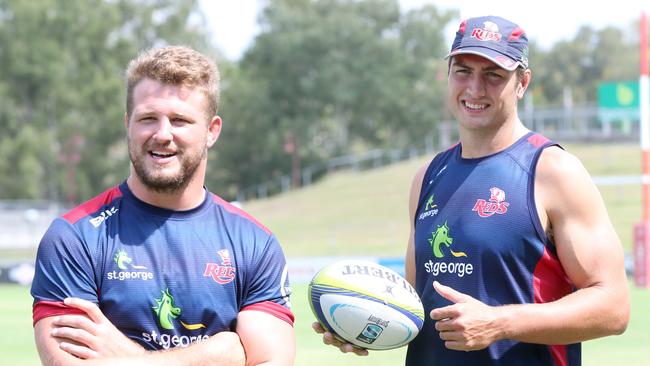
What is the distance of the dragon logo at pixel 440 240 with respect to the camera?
3988 millimetres

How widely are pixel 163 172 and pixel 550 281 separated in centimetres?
155

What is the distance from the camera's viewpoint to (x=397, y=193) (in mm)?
41375

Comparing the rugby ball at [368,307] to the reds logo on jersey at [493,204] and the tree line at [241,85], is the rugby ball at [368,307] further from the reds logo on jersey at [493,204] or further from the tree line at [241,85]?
the tree line at [241,85]

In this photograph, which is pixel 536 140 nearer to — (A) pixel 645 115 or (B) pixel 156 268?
(B) pixel 156 268

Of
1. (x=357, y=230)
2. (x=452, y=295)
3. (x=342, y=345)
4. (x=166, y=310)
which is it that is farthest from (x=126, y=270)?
(x=357, y=230)

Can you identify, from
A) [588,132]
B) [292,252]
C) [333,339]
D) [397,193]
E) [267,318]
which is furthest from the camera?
[588,132]

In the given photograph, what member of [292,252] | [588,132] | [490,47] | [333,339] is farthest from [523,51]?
[588,132]

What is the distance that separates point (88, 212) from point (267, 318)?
2.60 feet

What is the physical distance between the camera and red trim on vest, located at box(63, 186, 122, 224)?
3.71 metres

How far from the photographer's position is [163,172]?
3.65m

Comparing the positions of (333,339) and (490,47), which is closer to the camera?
(490,47)

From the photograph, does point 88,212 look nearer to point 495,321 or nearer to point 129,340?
point 129,340

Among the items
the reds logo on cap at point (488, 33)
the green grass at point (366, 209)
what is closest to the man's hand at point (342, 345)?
the reds logo on cap at point (488, 33)

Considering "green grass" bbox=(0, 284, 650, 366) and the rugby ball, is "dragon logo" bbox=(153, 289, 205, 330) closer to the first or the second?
the rugby ball
